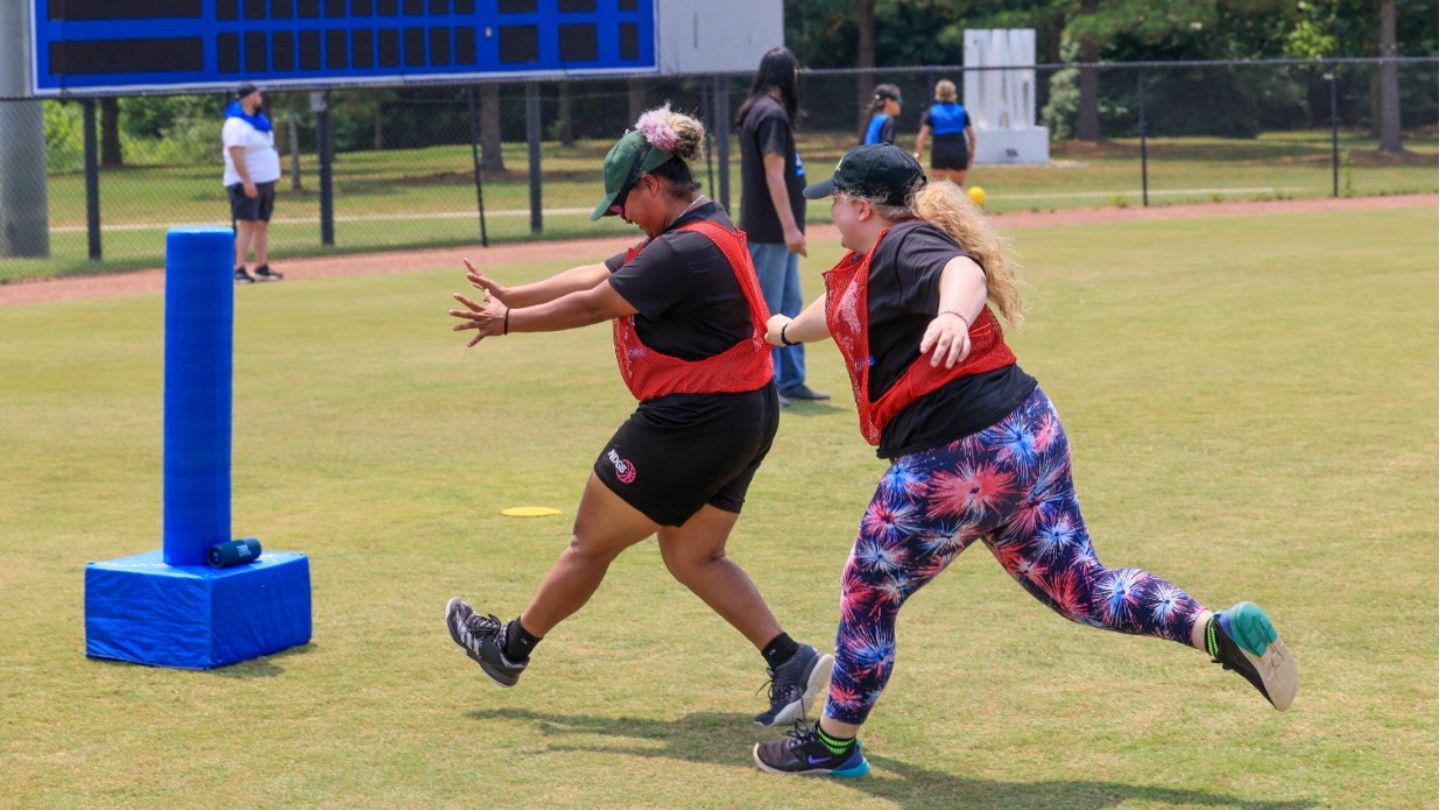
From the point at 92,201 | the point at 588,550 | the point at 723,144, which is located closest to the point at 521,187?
the point at 723,144

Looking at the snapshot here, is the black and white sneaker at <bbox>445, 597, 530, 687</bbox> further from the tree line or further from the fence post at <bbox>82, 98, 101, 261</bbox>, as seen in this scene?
the tree line

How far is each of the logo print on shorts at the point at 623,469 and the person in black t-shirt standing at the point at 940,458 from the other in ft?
2.43

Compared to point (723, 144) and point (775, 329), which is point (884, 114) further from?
point (775, 329)

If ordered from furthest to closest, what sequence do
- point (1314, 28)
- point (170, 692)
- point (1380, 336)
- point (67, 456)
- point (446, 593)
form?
point (1314, 28) < point (1380, 336) < point (67, 456) < point (446, 593) < point (170, 692)

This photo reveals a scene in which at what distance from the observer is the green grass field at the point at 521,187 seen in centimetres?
2714

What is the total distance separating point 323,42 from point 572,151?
14.1 metres

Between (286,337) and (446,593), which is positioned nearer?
(446,593)

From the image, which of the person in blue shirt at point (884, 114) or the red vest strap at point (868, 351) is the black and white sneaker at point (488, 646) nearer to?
the red vest strap at point (868, 351)

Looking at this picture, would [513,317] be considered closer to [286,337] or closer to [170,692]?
[170,692]

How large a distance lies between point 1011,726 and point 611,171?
1.91 m

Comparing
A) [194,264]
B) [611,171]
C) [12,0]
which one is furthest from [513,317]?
[12,0]

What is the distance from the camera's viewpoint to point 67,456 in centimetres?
987

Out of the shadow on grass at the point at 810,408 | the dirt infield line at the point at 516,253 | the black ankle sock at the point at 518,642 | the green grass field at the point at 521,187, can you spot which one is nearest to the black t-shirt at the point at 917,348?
the black ankle sock at the point at 518,642

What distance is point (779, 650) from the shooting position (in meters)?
5.49
